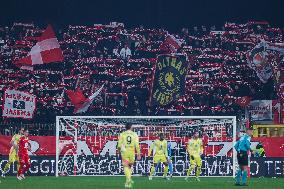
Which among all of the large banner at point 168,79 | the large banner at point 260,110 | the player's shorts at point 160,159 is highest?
the large banner at point 168,79

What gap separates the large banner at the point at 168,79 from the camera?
39.7 metres

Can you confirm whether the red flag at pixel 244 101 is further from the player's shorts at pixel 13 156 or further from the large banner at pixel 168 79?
the player's shorts at pixel 13 156

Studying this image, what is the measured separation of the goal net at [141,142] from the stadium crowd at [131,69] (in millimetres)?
5667

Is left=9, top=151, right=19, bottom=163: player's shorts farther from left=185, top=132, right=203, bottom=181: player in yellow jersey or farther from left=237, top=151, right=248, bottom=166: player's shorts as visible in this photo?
left=237, top=151, right=248, bottom=166: player's shorts

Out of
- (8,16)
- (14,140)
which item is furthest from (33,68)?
(14,140)

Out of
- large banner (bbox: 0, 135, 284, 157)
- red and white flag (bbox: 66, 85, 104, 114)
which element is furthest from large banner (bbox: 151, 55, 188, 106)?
large banner (bbox: 0, 135, 284, 157)

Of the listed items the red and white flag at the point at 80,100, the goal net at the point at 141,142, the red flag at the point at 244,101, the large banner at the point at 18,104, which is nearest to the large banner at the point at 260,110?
the red flag at the point at 244,101

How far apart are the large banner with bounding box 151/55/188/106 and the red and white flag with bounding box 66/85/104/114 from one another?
3.08 metres

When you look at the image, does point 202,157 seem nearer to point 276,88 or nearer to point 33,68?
point 276,88

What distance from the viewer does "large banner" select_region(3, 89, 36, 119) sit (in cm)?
3806

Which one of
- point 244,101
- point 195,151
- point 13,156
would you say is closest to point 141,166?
point 195,151

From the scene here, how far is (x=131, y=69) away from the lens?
41219 mm

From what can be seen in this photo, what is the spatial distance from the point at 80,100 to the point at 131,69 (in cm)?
379

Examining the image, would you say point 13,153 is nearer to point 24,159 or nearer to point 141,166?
point 24,159
